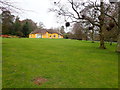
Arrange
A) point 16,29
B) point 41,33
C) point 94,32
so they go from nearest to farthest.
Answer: point 94,32
point 16,29
point 41,33

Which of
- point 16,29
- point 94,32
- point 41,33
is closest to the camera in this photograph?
point 94,32

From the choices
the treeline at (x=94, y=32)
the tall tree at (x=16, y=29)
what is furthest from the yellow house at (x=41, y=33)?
the treeline at (x=94, y=32)

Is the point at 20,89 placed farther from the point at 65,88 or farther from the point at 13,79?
the point at 65,88

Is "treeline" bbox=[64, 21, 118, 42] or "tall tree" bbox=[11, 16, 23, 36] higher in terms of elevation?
"tall tree" bbox=[11, 16, 23, 36]

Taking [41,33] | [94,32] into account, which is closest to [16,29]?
[41,33]

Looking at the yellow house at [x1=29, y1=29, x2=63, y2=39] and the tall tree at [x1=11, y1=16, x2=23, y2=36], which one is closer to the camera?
the tall tree at [x1=11, y1=16, x2=23, y2=36]

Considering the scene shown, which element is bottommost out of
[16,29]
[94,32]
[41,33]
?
[94,32]

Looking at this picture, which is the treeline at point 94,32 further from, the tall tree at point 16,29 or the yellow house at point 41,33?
the tall tree at point 16,29

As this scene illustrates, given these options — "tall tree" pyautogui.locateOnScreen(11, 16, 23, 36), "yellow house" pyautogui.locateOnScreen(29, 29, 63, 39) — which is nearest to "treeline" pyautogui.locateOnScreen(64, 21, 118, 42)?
"yellow house" pyautogui.locateOnScreen(29, 29, 63, 39)

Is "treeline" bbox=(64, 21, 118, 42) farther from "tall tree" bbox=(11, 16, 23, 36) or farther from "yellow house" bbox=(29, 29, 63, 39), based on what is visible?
"tall tree" bbox=(11, 16, 23, 36)

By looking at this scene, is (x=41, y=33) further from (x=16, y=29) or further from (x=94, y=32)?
(x=94, y=32)

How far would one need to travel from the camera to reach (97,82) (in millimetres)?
3535

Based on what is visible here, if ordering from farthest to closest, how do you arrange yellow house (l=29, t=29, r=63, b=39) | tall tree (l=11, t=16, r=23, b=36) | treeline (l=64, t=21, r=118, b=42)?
yellow house (l=29, t=29, r=63, b=39) → tall tree (l=11, t=16, r=23, b=36) → treeline (l=64, t=21, r=118, b=42)

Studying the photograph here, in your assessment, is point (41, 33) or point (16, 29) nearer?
point (16, 29)
